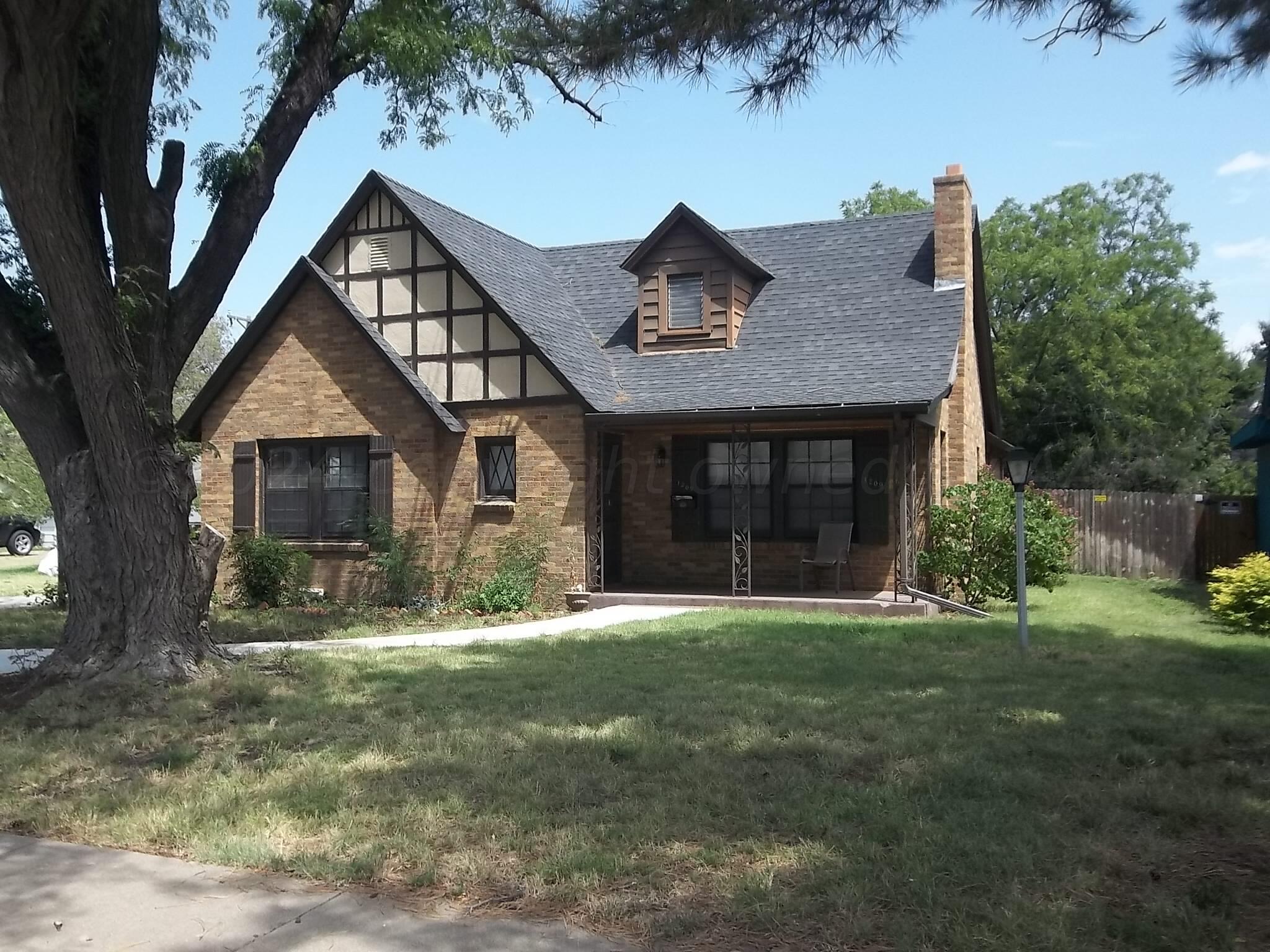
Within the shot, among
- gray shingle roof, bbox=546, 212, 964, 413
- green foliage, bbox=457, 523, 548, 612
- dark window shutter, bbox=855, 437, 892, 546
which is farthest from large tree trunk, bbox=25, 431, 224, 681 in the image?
dark window shutter, bbox=855, 437, 892, 546

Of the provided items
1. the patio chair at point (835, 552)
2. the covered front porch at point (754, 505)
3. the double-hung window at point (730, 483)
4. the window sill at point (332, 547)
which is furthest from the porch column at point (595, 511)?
the window sill at point (332, 547)

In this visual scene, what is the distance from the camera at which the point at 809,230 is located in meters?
18.8

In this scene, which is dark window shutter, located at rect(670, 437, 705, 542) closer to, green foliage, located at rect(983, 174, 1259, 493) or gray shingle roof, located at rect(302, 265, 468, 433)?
gray shingle roof, located at rect(302, 265, 468, 433)

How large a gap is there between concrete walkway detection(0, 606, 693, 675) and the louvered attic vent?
6135mm

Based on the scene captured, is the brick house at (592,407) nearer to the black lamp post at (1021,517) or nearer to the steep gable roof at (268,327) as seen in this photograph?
the steep gable roof at (268,327)

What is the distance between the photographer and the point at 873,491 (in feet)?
51.1

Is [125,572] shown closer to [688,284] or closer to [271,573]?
[271,573]

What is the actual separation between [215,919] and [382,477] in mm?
12146

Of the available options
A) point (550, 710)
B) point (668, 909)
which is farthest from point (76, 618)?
point (668, 909)

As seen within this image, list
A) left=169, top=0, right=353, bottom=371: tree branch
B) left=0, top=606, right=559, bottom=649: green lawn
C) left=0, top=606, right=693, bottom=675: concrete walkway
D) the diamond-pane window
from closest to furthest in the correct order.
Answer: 1. left=169, top=0, right=353, bottom=371: tree branch
2. left=0, top=606, right=693, bottom=675: concrete walkway
3. left=0, top=606, right=559, bottom=649: green lawn
4. the diamond-pane window

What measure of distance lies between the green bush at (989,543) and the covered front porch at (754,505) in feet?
1.44

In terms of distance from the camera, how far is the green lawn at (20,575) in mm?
19922

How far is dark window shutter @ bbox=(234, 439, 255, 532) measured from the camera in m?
16.8

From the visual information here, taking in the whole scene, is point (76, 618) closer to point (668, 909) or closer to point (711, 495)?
point (668, 909)
